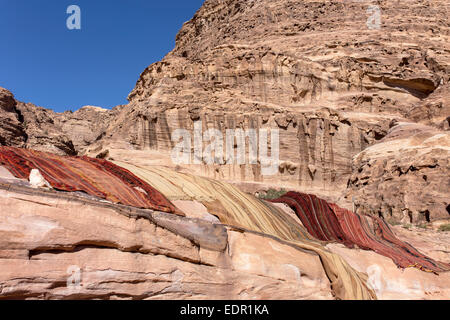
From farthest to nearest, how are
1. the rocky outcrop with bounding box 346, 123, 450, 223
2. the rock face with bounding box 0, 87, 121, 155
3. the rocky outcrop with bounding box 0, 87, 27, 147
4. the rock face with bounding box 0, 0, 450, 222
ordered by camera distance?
the rock face with bounding box 0, 87, 121, 155 < the rocky outcrop with bounding box 0, 87, 27, 147 < the rock face with bounding box 0, 0, 450, 222 < the rocky outcrop with bounding box 346, 123, 450, 223

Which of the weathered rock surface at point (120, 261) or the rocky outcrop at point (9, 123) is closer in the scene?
Answer: the weathered rock surface at point (120, 261)

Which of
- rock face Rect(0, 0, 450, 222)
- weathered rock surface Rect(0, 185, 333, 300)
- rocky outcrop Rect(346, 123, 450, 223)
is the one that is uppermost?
rock face Rect(0, 0, 450, 222)

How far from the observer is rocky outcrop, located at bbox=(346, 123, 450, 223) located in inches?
493

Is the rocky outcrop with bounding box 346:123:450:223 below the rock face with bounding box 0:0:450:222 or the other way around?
below

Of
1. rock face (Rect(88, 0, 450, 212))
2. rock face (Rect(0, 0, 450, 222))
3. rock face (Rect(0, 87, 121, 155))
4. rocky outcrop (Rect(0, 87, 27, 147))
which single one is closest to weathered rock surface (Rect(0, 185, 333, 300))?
rock face (Rect(0, 0, 450, 222))

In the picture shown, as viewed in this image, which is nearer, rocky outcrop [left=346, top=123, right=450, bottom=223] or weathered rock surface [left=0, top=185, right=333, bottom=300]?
weathered rock surface [left=0, top=185, right=333, bottom=300]

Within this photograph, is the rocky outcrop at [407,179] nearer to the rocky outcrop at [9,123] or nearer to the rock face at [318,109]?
the rock face at [318,109]

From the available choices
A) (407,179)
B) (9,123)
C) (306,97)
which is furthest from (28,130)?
(407,179)

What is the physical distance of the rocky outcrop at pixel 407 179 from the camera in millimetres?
12523

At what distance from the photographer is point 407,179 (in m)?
13.5

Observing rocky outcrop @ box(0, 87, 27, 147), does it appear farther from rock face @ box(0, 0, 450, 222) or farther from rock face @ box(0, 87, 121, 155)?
rock face @ box(0, 0, 450, 222)

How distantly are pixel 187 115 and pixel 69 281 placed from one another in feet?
62.4

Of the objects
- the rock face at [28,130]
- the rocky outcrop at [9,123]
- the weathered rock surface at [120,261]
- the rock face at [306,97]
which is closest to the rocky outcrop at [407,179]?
the rock face at [306,97]

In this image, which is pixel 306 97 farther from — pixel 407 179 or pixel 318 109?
pixel 407 179
